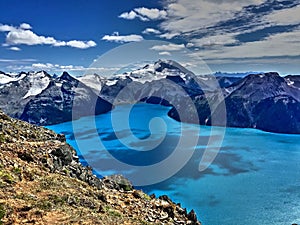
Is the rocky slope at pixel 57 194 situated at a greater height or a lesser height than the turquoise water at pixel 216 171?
greater

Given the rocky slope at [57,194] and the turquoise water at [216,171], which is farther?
the turquoise water at [216,171]

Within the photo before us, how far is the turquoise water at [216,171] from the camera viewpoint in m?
71.4

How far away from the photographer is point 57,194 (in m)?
18.0

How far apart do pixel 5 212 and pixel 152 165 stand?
91862mm

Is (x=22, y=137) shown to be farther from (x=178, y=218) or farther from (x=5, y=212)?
(x=178, y=218)

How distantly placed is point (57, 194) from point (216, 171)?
296ft

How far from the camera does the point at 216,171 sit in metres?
103

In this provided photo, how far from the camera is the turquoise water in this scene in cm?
7144

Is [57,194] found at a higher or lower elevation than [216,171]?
higher

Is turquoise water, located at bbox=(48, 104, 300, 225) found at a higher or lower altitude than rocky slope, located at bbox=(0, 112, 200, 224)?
lower

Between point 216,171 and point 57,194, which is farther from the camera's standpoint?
point 216,171

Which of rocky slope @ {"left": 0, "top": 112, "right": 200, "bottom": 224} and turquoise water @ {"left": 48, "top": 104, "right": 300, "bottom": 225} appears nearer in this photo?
rocky slope @ {"left": 0, "top": 112, "right": 200, "bottom": 224}

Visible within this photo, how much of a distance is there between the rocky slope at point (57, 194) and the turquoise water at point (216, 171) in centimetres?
4774

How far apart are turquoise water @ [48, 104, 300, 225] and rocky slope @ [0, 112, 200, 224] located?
4774 centimetres
